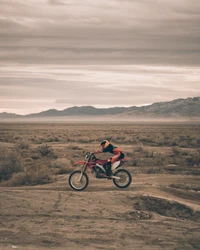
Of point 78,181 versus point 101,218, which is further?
point 78,181

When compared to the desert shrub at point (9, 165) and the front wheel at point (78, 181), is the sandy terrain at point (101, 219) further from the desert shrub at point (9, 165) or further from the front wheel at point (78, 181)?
the desert shrub at point (9, 165)

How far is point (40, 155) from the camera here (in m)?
32.3

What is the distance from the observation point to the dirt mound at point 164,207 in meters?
12.6

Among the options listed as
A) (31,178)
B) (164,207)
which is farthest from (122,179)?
(31,178)

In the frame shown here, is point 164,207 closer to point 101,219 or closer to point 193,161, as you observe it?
point 101,219

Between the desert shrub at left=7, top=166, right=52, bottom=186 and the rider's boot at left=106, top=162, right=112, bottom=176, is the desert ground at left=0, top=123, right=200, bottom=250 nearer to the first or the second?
the desert shrub at left=7, top=166, right=52, bottom=186

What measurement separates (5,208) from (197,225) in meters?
5.36

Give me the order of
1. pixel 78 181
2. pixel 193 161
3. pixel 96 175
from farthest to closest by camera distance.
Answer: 1. pixel 193 161
2. pixel 78 181
3. pixel 96 175

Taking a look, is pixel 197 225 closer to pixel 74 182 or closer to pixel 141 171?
pixel 74 182

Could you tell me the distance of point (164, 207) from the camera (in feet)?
43.1

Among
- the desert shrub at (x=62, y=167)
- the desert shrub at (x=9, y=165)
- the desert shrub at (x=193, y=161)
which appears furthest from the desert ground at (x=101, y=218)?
the desert shrub at (x=193, y=161)

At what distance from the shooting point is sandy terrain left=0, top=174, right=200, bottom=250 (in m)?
9.95

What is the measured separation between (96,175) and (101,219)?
3550 millimetres

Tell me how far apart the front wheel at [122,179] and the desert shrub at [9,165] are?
21.2 ft
